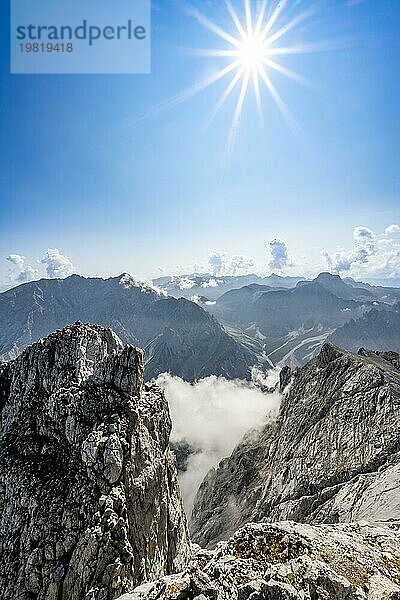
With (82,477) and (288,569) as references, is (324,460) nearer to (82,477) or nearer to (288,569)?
(82,477)

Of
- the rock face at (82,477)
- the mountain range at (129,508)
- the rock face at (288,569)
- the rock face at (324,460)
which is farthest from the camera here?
the rock face at (324,460)

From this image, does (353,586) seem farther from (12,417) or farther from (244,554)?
(12,417)

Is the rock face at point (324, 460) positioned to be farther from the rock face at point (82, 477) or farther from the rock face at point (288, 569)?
the rock face at point (82, 477)

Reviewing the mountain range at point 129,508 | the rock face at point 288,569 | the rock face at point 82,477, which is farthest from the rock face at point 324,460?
the rock face at point 82,477

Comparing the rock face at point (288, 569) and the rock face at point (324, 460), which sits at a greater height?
the rock face at point (288, 569)

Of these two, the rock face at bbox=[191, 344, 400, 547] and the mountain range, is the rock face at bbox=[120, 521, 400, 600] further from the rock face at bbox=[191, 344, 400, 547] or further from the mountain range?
the rock face at bbox=[191, 344, 400, 547]

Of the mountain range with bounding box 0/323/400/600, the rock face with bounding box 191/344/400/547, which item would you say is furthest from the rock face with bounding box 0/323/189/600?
the rock face with bounding box 191/344/400/547

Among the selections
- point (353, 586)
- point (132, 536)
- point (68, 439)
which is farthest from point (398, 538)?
point (68, 439)
